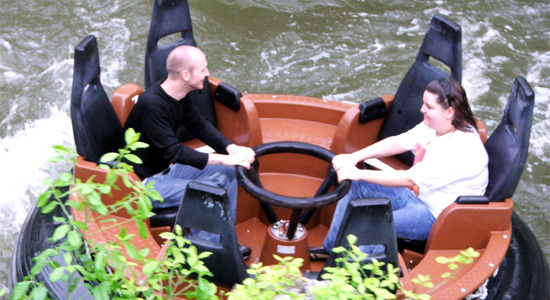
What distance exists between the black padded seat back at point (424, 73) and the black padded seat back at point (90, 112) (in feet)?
3.90

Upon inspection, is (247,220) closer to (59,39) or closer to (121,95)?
(121,95)

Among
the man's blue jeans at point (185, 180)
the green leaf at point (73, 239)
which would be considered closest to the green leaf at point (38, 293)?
the green leaf at point (73, 239)

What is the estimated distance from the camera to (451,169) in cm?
256

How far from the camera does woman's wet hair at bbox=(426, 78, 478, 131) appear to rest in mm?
2533

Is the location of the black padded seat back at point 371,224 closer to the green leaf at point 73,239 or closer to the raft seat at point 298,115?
the green leaf at point 73,239

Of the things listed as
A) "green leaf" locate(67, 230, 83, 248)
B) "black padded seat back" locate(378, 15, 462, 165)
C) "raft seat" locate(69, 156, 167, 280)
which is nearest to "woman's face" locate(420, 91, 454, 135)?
"black padded seat back" locate(378, 15, 462, 165)

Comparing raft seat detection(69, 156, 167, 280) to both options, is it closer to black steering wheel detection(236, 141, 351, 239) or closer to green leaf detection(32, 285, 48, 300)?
black steering wheel detection(236, 141, 351, 239)

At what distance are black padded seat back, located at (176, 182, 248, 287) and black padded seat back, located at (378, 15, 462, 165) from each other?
3.84ft

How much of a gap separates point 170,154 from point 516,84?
1317 millimetres

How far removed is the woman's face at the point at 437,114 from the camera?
100 inches

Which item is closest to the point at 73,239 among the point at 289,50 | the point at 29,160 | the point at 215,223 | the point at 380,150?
the point at 215,223

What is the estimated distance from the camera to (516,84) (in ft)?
8.87

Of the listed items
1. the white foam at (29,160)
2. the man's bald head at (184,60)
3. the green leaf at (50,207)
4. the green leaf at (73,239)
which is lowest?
the white foam at (29,160)

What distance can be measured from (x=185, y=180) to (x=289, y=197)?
1.87ft
